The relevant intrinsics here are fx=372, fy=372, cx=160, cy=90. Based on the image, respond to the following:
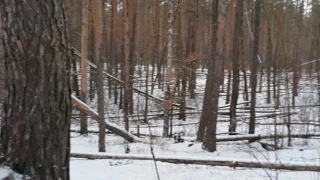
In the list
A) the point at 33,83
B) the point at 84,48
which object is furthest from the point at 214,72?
the point at 33,83

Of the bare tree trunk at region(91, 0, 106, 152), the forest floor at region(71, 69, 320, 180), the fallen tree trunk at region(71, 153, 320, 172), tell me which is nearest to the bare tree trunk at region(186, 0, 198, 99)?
the forest floor at region(71, 69, 320, 180)

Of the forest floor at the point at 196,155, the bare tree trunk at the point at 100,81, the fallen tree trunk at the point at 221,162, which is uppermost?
the bare tree trunk at the point at 100,81

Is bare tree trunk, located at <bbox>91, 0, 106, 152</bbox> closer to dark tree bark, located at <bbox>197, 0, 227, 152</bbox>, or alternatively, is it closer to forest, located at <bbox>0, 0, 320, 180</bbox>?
forest, located at <bbox>0, 0, 320, 180</bbox>

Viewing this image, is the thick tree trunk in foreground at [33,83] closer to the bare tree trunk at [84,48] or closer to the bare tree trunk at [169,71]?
the bare tree trunk at [84,48]

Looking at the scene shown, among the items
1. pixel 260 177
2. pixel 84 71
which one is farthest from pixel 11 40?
pixel 84 71

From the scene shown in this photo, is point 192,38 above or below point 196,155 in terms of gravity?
above

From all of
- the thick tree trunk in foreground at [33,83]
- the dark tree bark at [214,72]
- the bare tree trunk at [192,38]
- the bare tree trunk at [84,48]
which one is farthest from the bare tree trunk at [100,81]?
the thick tree trunk in foreground at [33,83]

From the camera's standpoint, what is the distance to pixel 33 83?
1.81 meters

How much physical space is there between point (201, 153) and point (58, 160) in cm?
898

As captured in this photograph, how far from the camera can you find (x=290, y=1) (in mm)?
26609

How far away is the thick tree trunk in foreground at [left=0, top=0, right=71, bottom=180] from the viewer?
180cm

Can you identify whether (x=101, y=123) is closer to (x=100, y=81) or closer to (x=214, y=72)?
(x=100, y=81)

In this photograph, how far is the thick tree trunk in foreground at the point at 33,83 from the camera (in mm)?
1798

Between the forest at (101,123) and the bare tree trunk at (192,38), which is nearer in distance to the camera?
the forest at (101,123)
